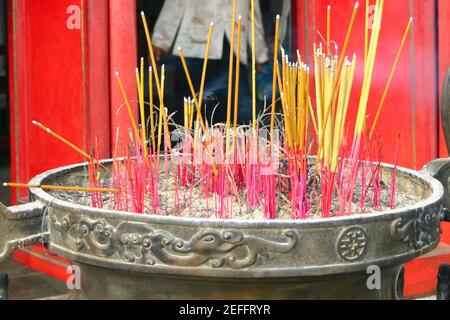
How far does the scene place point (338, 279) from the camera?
1.33m

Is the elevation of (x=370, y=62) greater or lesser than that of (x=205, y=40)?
lesser

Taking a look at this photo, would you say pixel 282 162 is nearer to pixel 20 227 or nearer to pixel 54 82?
pixel 20 227

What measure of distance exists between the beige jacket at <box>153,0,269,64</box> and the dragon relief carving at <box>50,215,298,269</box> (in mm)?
2572

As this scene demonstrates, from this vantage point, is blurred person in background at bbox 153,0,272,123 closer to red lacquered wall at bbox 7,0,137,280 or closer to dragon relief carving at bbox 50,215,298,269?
red lacquered wall at bbox 7,0,137,280

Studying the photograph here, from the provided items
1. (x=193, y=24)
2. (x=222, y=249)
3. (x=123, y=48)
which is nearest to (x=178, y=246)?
(x=222, y=249)

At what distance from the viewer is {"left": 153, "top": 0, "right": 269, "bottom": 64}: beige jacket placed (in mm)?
3803

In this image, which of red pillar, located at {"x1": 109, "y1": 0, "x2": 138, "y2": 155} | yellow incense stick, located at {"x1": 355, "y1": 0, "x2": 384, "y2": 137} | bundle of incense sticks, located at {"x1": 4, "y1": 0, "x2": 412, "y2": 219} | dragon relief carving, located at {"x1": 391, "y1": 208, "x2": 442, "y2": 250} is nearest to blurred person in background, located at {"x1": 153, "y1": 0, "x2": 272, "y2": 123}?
red pillar, located at {"x1": 109, "y1": 0, "x2": 138, "y2": 155}

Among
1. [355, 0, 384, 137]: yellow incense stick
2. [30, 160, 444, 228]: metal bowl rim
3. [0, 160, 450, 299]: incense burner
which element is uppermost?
[355, 0, 384, 137]: yellow incense stick

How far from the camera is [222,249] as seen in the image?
4.06ft

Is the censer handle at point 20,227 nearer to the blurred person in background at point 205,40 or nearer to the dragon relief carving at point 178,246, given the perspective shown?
the dragon relief carving at point 178,246

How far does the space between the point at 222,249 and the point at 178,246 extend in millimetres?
76

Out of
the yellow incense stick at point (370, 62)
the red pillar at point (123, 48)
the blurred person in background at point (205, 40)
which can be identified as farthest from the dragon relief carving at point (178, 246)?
the blurred person in background at point (205, 40)
